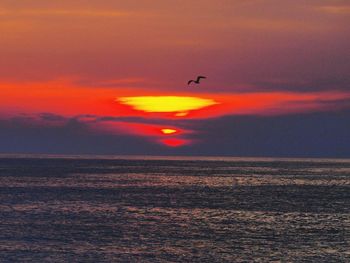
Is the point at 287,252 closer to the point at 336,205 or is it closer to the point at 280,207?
the point at 280,207

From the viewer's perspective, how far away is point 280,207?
67.8m

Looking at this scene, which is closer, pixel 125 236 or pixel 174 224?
pixel 125 236

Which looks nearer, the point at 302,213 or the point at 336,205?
the point at 302,213

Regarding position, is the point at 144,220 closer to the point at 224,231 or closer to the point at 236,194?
the point at 224,231

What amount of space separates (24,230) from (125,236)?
21.6 feet

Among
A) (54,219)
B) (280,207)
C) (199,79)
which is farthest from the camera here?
(280,207)

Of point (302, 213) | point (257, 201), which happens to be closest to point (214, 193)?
point (257, 201)

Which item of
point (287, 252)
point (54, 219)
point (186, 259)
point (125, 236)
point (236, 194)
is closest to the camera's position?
point (186, 259)

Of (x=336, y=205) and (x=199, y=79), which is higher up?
(x=199, y=79)

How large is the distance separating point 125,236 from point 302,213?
21.5 metres

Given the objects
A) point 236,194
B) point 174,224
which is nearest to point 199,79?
point 174,224

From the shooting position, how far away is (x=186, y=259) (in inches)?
1469

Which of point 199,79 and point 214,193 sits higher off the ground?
point 199,79

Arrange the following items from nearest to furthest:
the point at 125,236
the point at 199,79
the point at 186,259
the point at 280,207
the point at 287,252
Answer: the point at 186,259 → the point at 287,252 → the point at 125,236 → the point at 199,79 → the point at 280,207
